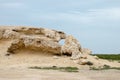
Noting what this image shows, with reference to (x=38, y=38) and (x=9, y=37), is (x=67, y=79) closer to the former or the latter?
(x=38, y=38)

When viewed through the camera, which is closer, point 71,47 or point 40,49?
point 71,47

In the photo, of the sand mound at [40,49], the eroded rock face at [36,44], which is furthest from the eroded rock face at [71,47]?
the eroded rock face at [36,44]

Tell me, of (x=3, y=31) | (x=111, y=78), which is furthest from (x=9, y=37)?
(x=111, y=78)

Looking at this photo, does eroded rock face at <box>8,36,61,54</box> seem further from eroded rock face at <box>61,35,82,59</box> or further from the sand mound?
eroded rock face at <box>61,35,82,59</box>

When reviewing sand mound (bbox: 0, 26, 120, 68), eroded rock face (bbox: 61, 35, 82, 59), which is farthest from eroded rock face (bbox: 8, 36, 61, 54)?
eroded rock face (bbox: 61, 35, 82, 59)

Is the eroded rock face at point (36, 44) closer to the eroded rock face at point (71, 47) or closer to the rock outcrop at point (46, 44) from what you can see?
the rock outcrop at point (46, 44)

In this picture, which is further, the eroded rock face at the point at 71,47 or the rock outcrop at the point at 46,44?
the rock outcrop at the point at 46,44

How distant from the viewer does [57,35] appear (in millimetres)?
23438

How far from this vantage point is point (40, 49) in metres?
22.5

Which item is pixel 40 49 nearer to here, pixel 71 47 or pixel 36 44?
pixel 36 44

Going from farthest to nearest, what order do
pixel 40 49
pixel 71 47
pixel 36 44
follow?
1. pixel 40 49
2. pixel 36 44
3. pixel 71 47

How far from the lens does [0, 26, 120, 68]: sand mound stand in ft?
67.4

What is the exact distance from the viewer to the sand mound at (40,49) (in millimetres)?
20531

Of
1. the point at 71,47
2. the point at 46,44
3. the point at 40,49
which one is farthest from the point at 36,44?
the point at 71,47
